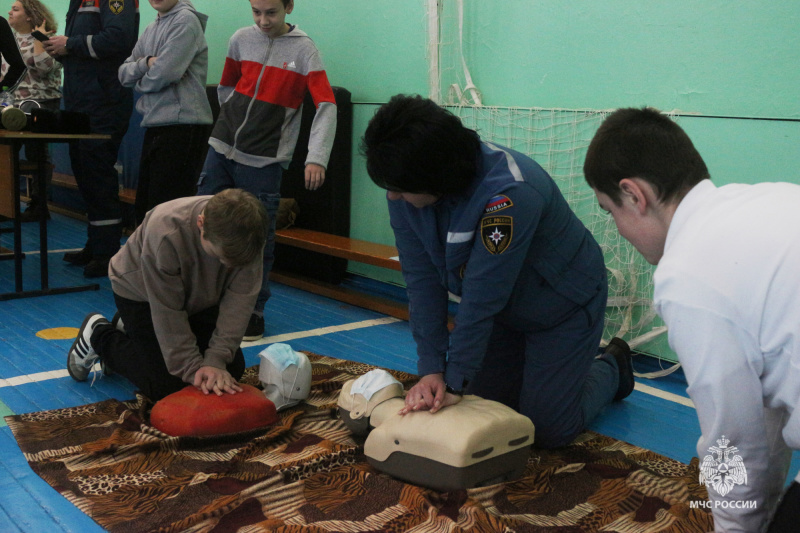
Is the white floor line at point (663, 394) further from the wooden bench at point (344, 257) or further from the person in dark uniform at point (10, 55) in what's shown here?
the person in dark uniform at point (10, 55)

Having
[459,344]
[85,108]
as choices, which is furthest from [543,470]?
[85,108]

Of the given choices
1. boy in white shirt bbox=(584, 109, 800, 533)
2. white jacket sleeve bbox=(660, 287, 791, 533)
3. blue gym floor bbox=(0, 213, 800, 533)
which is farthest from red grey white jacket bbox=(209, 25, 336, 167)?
white jacket sleeve bbox=(660, 287, 791, 533)

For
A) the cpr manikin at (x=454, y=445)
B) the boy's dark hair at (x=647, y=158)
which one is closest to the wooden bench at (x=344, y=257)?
the cpr manikin at (x=454, y=445)

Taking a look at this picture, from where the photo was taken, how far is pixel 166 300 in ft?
6.61

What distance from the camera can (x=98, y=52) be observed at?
3.71 m

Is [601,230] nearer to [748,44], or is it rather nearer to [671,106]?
[671,106]

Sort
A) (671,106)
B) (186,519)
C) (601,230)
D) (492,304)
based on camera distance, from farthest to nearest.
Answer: (601,230) → (671,106) → (492,304) → (186,519)

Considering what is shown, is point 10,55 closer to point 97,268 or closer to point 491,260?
point 97,268

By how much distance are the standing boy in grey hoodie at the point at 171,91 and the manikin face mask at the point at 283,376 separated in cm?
155

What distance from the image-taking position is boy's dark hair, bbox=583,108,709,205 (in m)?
1.05

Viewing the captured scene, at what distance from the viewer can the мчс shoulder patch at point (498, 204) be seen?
5.15ft

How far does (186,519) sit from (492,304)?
0.83m

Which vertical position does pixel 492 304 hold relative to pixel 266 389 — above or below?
above

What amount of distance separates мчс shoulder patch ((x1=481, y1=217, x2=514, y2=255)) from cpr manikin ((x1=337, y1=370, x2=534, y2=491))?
393 millimetres
